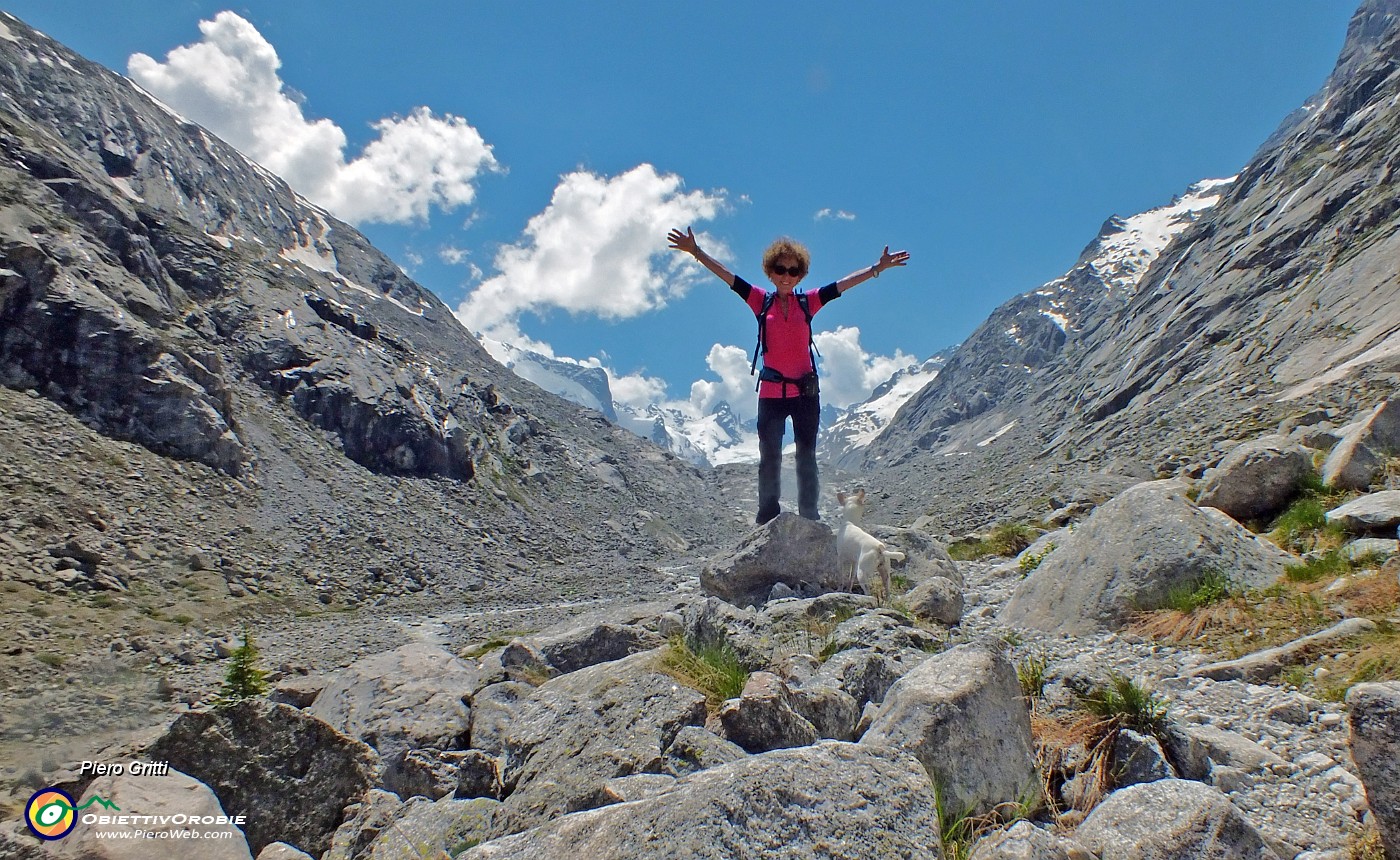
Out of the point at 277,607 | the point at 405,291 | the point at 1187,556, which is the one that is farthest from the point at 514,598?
the point at 405,291

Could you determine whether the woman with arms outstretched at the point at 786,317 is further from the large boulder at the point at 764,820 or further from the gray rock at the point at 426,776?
the large boulder at the point at 764,820

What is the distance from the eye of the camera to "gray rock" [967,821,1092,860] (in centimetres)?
227

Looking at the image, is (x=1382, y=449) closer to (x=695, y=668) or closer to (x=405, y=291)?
(x=695, y=668)

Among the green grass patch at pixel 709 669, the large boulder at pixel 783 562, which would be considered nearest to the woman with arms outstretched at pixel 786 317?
the large boulder at pixel 783 562

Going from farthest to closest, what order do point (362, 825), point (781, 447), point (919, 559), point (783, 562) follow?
point (919, 559) → point (783, 562) → point (781, 447) → point (362, 825)

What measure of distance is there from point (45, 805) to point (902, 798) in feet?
11.8

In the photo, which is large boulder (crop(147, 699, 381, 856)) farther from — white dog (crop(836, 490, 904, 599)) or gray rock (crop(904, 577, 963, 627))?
white dog (crop(836, 490, 904, 599))

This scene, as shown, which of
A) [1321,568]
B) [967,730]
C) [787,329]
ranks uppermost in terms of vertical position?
[787,329]

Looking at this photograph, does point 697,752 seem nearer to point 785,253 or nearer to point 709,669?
point 709,669

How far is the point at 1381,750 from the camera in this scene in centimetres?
242

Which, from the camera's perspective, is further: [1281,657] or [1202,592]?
[1202,592]

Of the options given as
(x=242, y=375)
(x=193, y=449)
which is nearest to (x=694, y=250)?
(x=193, y=449)

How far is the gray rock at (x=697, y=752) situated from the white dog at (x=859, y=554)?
494 centimetres

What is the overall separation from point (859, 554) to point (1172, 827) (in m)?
6.06
